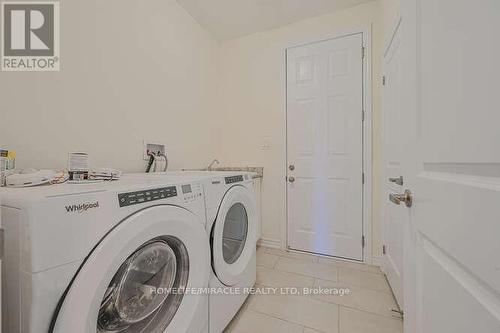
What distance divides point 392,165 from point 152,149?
72.7 inches

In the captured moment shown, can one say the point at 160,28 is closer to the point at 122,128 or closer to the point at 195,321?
the point at 122,128

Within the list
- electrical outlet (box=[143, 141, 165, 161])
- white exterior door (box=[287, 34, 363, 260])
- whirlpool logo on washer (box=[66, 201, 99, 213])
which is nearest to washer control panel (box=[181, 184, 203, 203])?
whirlpool logo on washer (box=[66, 201, 99, 213])

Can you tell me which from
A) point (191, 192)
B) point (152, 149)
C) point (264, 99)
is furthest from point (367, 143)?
point (152, 149)

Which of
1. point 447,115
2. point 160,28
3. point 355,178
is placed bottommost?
point 355,178

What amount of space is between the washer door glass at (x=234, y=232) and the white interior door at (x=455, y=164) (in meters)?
0.88

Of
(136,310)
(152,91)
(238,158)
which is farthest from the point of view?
(238,158)

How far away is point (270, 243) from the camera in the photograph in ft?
7.70

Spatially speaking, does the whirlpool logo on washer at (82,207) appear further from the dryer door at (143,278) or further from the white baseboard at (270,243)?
the white baseboard at (270,243)

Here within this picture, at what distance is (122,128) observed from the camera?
4.78 feet

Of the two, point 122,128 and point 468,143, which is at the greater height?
point 122,128

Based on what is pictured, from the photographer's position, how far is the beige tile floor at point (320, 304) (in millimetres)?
1217

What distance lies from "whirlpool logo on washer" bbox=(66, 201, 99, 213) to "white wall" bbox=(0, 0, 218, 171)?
84cm

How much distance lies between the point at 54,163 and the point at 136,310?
92 centimetres

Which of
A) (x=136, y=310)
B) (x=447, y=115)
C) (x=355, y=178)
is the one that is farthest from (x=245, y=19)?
(x=136, y=310)
